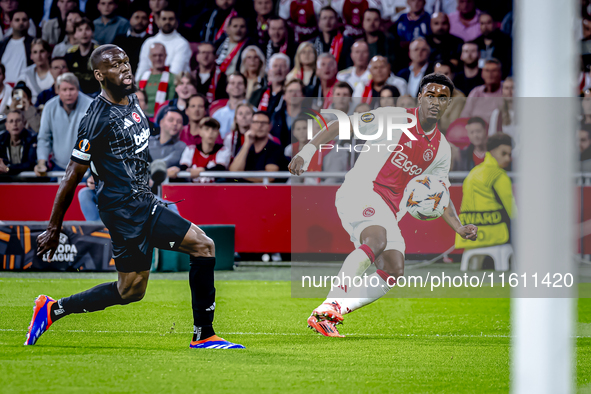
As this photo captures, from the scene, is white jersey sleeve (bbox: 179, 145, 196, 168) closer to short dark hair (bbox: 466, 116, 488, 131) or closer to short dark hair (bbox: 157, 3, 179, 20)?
short dark hair (bbox: 157, 3, 179, 20)

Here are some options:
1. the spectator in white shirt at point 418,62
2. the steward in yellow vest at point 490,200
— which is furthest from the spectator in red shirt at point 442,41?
the steward in yellow vest at point 490,200

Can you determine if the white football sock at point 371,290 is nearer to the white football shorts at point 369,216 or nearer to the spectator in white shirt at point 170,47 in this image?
the white football shorts at point 369,216

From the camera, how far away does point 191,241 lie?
536 cm

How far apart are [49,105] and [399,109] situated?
7128 mm

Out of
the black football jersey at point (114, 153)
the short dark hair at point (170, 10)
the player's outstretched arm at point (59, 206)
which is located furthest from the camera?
the short dark hair at point (170, 10)

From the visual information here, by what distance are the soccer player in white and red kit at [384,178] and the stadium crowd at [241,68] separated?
3718 mm

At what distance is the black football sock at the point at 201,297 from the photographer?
5.36 m

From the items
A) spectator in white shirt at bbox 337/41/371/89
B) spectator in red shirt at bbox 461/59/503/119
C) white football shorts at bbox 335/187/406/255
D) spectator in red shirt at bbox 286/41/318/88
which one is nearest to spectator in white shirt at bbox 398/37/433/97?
spectator in white shirt at bbox 337/41/371/89

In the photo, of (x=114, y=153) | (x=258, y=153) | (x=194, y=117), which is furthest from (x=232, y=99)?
(x=114, y=153)

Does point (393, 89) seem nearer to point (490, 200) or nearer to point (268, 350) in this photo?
point (490, 200)

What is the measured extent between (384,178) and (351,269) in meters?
0.83

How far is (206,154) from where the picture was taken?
12.0 meters

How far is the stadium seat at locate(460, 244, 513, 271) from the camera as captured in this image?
9453 millimetres

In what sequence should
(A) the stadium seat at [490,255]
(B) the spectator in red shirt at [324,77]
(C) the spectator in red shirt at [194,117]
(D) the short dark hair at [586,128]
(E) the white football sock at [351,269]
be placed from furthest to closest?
(B) the spectator in red shirt at [324,77] < (C) the spectator in red shirt at [194,117] < (D) the short dark hair at [586,128] < (A) the stadium seat at [490,255] < (E) the white football sock at [351,269]
